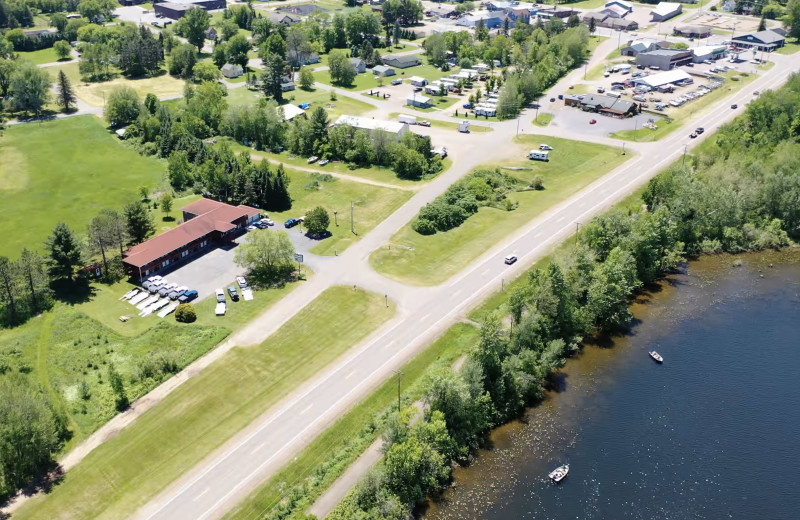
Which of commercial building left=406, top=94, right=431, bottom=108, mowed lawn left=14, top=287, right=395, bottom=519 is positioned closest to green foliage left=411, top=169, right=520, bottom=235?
mowed lawn left=14, top=287, right=395, bottom=519

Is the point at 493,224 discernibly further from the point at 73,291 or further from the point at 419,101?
the point at 419,101

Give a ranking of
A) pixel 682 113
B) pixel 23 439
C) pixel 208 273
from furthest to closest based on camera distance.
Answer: pixel 682 113 < pixel 208 273 < pixel 23 439

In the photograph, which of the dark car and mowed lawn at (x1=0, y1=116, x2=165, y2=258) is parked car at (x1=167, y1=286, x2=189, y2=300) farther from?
mowed lawn at (x1=0, y1=116, x2=165, y2=258)

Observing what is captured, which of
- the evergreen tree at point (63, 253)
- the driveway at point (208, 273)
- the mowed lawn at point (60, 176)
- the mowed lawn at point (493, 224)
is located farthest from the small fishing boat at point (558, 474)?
the mowed lawn at point (60, 176)

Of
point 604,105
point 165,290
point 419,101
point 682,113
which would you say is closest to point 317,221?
point 165,290

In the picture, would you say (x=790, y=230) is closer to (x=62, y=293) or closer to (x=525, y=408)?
(x=525, y=408)

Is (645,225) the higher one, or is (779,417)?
(645,225)

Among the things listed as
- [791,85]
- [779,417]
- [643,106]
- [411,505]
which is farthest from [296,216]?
[791,85]
